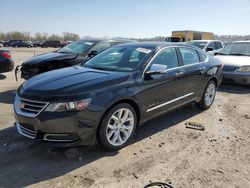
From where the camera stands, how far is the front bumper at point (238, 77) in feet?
A: 28.2

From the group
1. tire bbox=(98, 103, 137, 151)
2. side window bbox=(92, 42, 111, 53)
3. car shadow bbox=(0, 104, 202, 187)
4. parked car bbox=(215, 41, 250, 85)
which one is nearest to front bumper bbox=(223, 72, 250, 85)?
parked car bbox=(215, 41, 250, 85)

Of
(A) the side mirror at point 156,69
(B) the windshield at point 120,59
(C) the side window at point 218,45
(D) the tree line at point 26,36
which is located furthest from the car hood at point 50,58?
(D) the tree line at point 26,36

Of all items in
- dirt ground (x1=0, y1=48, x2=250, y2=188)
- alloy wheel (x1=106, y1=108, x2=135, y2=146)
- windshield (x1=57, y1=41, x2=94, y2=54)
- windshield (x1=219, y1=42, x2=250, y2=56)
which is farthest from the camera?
windshield (x1=219, y1=42, x2=250, y2=56)

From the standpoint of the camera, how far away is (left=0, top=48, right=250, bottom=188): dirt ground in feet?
11.3

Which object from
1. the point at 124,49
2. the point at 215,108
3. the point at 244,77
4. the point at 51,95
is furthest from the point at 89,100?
the point at 244,77

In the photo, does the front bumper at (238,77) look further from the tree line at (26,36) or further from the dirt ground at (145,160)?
the tree line at (26,36)

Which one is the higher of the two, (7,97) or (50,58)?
(50,58)

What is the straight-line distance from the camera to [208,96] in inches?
257

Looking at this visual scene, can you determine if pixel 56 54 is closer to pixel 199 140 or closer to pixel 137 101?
pixel 137 101

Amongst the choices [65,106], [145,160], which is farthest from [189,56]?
[65,106]

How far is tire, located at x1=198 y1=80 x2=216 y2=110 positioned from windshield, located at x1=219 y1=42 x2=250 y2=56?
417cm

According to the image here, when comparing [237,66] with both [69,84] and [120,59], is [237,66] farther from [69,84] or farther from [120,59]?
[69,84]

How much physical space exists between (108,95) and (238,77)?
6.12m

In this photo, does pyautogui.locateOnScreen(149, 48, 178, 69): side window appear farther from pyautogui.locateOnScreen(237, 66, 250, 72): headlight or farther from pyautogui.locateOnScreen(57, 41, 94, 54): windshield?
pyautogui.locateOnScreen(237, 66, 250, 72): headlight
